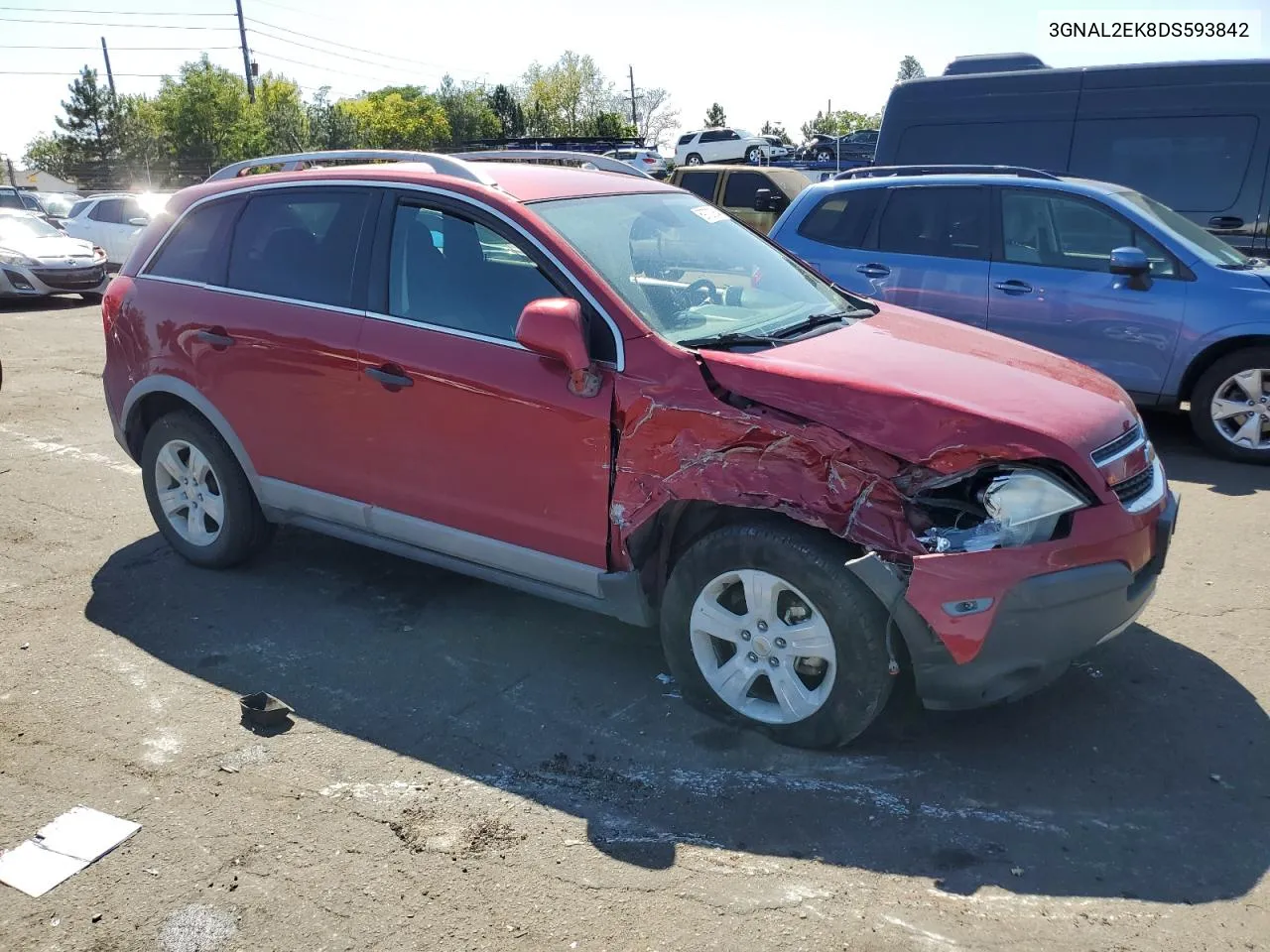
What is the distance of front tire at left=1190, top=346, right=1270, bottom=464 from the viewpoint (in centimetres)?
670

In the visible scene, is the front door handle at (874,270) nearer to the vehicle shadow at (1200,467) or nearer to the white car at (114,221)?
the vehicle shadow at (1200,467)

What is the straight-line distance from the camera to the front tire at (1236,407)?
670cm

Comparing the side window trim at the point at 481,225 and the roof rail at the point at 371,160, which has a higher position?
the roof rail at the point at 371,160

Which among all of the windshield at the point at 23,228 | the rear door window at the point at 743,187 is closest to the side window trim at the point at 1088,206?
the rear door window at the point at 743,187

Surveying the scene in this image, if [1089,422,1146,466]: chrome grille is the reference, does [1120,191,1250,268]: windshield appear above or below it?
above

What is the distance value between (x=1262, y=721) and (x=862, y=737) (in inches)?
54.6

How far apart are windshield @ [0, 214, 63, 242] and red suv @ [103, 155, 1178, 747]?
13555 millimetres

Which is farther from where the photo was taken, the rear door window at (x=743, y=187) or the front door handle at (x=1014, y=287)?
the rear door window at (x=743, y=187)

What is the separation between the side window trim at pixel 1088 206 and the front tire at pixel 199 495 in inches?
205

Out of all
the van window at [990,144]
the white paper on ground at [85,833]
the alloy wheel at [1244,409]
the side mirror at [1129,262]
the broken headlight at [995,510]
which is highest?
the van window at [990,144]

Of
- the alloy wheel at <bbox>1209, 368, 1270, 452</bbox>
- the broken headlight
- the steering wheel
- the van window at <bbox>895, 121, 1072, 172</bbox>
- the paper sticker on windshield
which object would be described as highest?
the van window at <bbox>895, 121, 1072, 172</bbox>

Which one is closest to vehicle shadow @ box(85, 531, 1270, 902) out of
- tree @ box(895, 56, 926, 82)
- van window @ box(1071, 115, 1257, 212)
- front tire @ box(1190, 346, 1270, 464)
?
front tire @ box(1190, 346, 1270, 464)

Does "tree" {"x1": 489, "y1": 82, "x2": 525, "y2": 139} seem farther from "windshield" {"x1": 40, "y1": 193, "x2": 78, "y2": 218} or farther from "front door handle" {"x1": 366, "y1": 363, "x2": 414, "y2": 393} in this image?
"front door handle" {"x1": 366, "y1": 363, "x2": 414, "y2": 393}

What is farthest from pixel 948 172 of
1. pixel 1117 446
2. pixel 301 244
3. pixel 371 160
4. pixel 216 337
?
pixel 216 337
